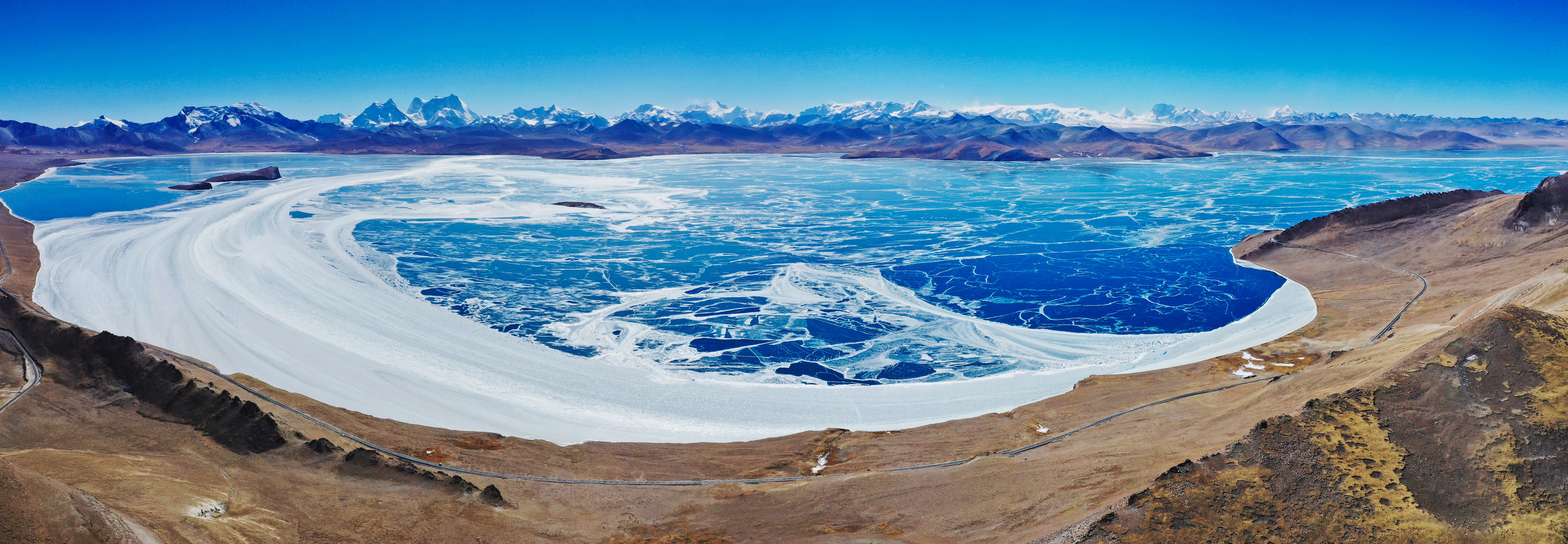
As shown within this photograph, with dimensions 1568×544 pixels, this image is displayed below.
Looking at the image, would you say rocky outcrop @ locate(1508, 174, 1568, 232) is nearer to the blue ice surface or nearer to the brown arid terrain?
the blue ice surface

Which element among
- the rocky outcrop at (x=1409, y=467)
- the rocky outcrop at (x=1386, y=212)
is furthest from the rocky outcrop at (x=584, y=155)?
the rocky outcrop at (x=1409, y=467)

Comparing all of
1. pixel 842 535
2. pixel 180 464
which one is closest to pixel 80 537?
pixel 180 464

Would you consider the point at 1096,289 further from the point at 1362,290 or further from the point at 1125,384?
the point at 1125,384

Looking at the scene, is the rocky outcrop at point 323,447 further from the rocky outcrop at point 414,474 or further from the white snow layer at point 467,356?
the white snow layer at point 467,356

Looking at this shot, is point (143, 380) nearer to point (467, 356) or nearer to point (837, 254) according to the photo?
point (467, 356)

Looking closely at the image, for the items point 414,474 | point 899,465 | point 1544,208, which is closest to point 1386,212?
point 1544,208

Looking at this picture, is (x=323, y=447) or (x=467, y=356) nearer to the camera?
(x=323, y=447)
